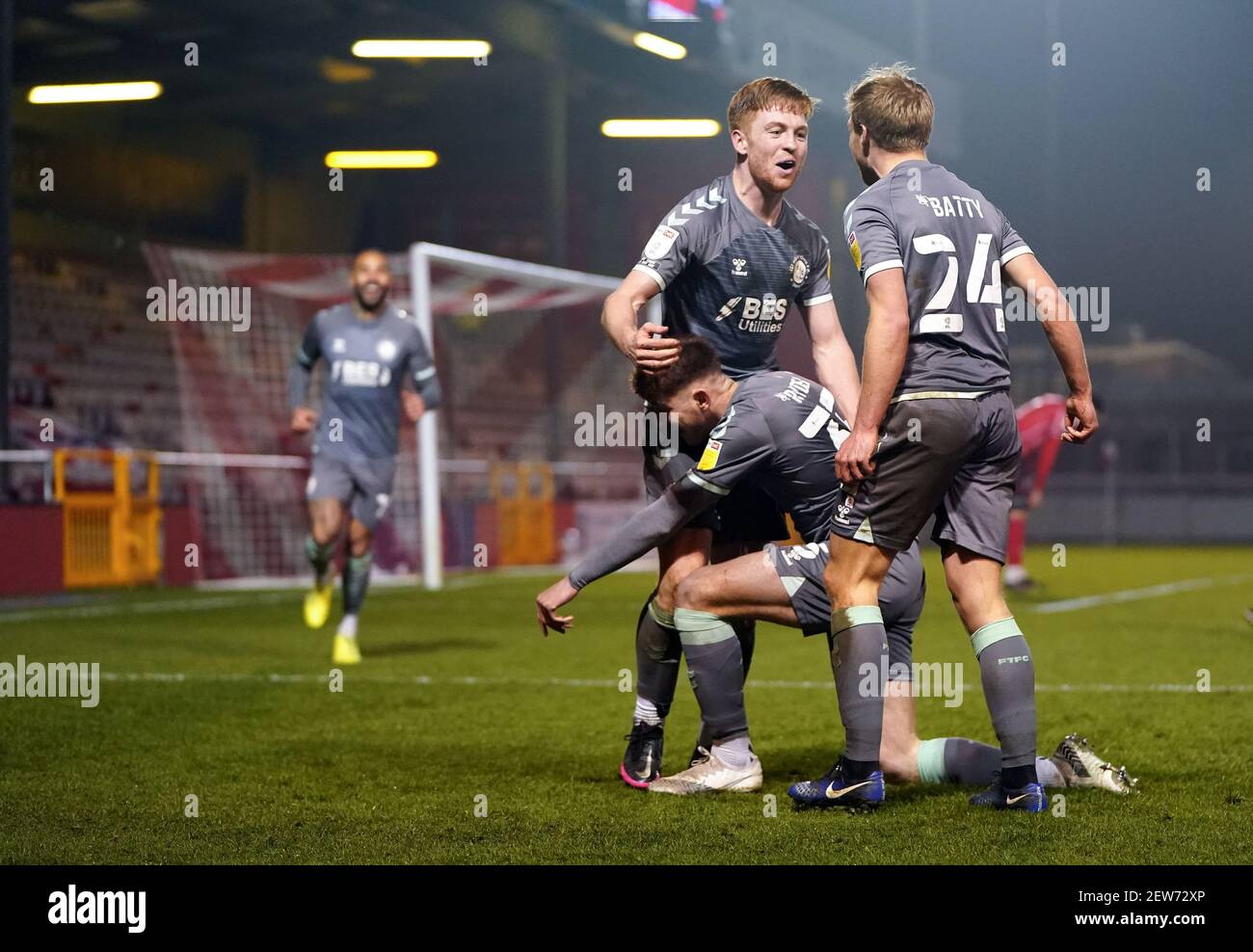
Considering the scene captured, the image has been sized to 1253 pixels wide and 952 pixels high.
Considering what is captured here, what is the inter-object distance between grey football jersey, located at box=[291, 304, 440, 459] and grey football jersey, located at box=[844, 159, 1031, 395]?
4.84 metres

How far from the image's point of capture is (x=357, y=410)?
835 centimetres

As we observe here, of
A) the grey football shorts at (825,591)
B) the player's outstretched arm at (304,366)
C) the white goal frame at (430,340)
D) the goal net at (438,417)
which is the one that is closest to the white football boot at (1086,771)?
the grey football shorts at (825,591)

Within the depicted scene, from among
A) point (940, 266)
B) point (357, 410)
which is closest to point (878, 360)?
point (940, 266)

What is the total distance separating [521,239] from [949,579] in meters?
26.4

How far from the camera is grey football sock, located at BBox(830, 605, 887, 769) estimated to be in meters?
3.90

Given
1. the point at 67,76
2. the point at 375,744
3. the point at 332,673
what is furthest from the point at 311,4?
the point at 375,744

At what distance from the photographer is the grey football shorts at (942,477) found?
12.4ft

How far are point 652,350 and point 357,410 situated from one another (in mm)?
4562

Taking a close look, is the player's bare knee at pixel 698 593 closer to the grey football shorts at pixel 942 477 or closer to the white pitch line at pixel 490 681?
the grey football shorts at pixel 942 477

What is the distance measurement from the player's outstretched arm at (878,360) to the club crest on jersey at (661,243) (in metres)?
0.80

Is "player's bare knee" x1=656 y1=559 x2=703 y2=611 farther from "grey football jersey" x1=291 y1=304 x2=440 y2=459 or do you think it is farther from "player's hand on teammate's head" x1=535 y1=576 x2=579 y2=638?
"grey football jersey" x1=291 y1=304 x2=440 y2=459

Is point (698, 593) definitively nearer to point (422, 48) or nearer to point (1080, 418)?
point (1080, 418)

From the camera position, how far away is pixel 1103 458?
118 feet
